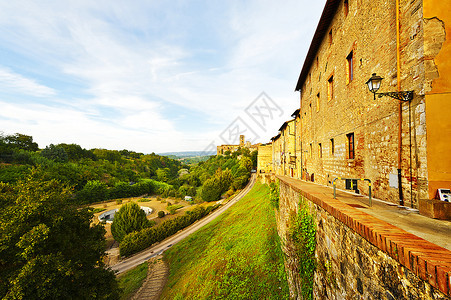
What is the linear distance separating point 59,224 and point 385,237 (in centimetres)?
1273

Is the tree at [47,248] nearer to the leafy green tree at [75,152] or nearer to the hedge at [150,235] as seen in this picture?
the hedge at [150,235]

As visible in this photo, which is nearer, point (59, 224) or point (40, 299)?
point (40, 299)

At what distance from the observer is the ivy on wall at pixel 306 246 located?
525 centimetres

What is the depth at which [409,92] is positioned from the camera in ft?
14.7

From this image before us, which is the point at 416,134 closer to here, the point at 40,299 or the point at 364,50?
the point at 364,50

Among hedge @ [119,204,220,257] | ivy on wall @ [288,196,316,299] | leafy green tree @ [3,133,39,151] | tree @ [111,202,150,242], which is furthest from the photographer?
leafy green tree @ [3,133,39,151]

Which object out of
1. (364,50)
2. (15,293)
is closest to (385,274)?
(364,50)

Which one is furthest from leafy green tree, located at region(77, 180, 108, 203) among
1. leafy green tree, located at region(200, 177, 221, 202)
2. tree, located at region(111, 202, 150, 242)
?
leafy green tree, located at region(200, 177, 221, 202)

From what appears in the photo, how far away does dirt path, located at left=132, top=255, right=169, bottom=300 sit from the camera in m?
13.7

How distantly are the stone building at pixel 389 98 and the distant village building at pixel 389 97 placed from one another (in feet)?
0.06

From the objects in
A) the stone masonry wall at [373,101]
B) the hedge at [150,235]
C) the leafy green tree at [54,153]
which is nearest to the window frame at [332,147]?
the stone masonry wall at [373,101]

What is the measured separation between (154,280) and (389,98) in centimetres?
2071

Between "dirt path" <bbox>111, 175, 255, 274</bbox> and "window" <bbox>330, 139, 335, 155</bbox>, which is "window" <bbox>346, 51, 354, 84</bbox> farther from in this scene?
"dirt path" <bbox>111, 175, 255, 274</bbox>

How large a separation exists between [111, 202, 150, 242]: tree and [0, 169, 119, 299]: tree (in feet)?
46.7
